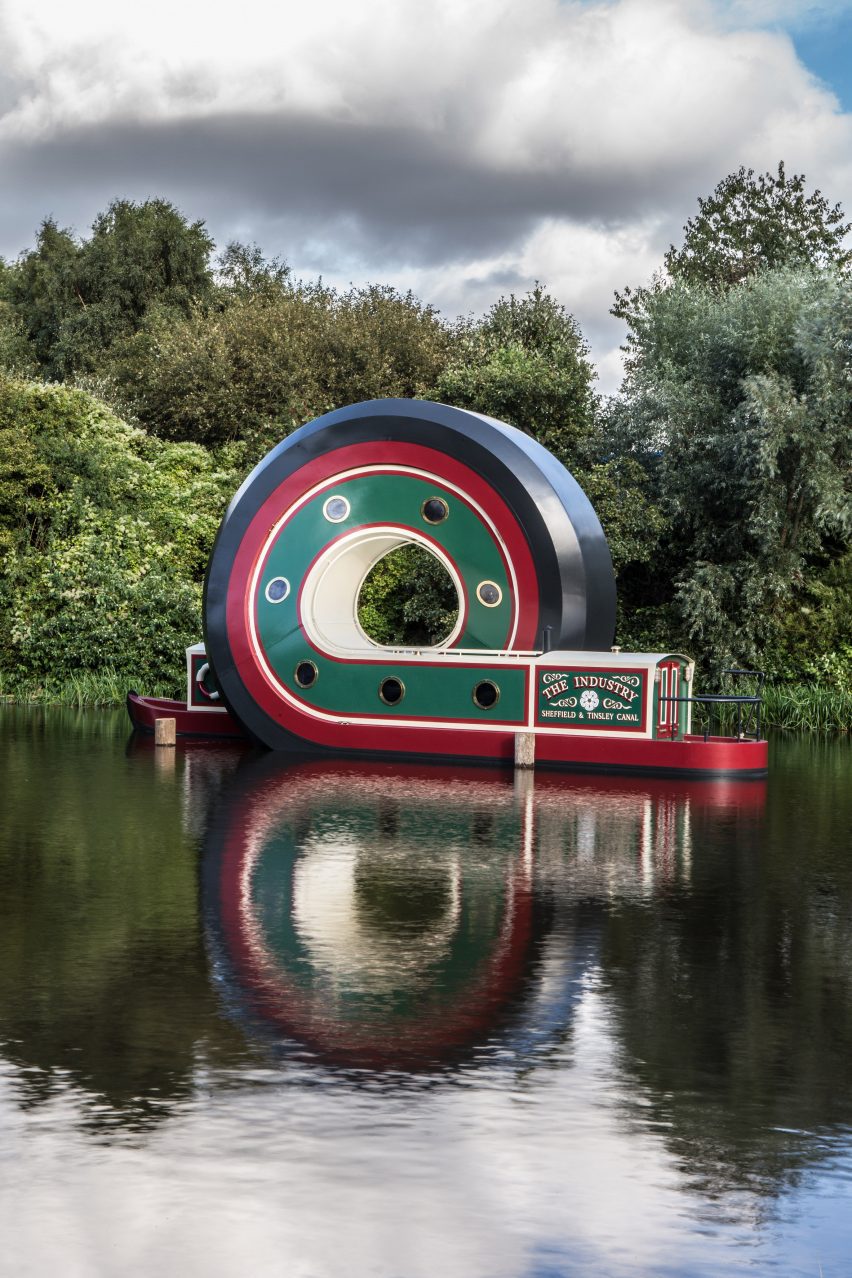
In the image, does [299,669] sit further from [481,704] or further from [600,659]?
[600,659]

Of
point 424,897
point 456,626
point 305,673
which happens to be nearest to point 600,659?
point 456,626

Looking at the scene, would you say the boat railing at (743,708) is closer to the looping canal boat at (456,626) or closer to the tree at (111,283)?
the looping canal boat at (456,626)

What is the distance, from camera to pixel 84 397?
35594mm

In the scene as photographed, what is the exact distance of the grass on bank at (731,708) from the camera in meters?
27.3

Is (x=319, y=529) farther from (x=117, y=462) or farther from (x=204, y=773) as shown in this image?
(x=117, y=462)

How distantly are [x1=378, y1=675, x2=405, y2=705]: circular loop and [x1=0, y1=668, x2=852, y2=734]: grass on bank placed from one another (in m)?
8.26

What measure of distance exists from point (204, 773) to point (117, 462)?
18.4 metres

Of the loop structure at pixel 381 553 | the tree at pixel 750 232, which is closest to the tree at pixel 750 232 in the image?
the tree at pixel 750 232

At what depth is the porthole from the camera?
65.9 ft

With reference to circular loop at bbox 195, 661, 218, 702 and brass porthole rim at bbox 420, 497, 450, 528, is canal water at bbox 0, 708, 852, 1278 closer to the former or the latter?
brass porthole rim at bbox 420, 497, 450, 528

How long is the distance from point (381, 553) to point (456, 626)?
6.48 ft

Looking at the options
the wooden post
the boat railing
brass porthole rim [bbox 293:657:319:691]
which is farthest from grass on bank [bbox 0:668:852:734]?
brass porthole rim [bbox 293:657:319:691]

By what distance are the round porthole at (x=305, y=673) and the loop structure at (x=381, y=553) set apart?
2 centimetres

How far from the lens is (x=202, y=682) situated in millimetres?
22531
